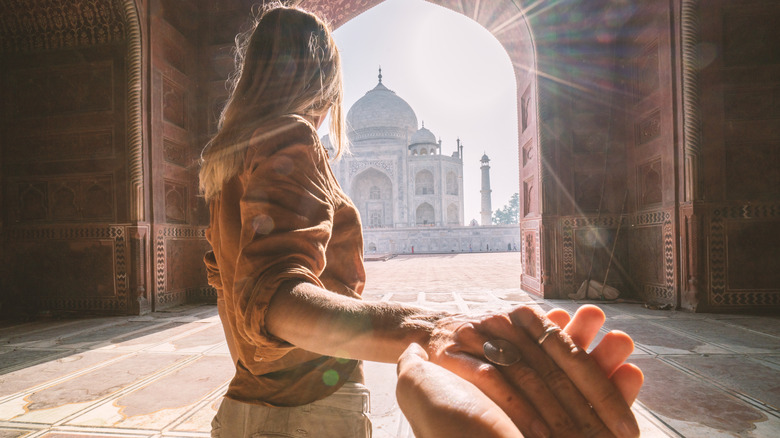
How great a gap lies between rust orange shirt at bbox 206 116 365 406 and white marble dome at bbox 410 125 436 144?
101 feet

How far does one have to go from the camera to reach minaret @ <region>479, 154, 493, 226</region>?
35.7 m

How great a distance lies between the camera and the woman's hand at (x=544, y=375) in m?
0.43

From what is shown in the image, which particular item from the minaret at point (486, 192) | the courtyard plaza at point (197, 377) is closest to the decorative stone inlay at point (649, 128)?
the courtyard plaza at point (197, 377)

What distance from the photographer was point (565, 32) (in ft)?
16.4

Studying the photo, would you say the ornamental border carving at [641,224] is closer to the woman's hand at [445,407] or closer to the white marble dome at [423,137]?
the woman's hand at [445,407]

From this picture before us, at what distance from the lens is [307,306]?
0.54 meters

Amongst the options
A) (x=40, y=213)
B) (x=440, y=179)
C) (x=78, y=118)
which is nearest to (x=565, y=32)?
(x=78, y=118)

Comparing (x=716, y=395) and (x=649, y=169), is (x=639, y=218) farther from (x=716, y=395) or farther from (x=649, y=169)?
(x=716, y=395)

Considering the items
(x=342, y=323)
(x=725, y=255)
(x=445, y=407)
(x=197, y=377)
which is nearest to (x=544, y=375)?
(x=445, y=407)

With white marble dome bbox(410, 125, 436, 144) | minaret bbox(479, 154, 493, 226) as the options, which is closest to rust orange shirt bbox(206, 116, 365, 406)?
white marble dome bbox(410, 125, 436, 144)

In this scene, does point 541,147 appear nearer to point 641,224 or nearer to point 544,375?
point 641,224

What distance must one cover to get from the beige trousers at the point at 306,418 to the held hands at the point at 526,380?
37 centimetres

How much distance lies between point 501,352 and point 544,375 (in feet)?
0.23

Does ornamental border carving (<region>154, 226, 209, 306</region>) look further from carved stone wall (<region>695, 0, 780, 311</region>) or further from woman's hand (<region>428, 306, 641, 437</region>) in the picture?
carved stone wall (<region>695, 0, 780, 311</region>)
